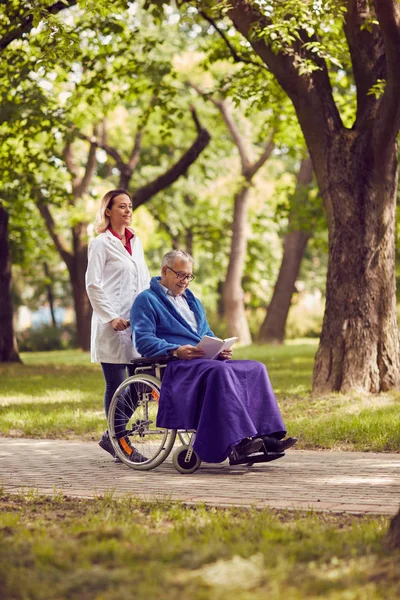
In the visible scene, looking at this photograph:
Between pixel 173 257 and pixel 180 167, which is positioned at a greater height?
pixel 180 167

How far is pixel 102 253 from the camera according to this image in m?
7.90

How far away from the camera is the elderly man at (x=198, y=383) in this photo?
6859 mm

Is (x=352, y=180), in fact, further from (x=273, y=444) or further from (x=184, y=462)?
(x=184, y=462)

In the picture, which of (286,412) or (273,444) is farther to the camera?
(286,412)

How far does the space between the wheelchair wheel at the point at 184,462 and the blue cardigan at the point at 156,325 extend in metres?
0.73

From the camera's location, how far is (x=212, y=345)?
718 centimetres

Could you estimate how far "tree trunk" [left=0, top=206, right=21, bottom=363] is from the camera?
2134cm

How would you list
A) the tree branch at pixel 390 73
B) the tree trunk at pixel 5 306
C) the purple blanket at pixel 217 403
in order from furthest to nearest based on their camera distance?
the tree trunk at pixel 5 306 < the tree branch at pixel 390 73 < the purple blanket at pixel 217 403

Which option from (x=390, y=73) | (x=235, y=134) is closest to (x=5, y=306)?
(x=235, y=134)

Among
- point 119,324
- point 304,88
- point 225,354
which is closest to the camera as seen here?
point 225,354

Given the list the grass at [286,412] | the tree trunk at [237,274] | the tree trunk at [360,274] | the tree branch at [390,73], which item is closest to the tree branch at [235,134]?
the tree trunk at [237,274]

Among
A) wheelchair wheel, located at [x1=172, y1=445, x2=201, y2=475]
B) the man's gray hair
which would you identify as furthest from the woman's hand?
wheelchair wheel, located at [x1=172, y1=445, x2=201, y2=475]

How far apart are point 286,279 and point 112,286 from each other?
21482 mm

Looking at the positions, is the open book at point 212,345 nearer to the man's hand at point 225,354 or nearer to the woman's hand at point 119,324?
the man's hand at point 225,354
